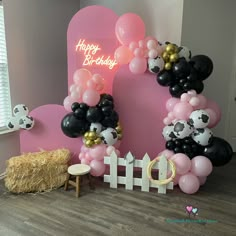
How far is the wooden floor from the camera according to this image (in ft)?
6.48

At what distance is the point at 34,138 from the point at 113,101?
1.04 meters

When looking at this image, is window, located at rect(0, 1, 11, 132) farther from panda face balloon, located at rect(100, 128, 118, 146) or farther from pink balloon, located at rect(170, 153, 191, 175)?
pink balloon, located at rect(170, 153, 191, 175)

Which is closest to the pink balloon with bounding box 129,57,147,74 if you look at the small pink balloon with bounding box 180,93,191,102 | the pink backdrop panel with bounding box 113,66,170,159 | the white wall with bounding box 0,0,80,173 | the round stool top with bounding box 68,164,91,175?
the pink backdrop panel with bounding box 113,66,170,159

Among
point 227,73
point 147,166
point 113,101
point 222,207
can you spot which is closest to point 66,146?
point 113,101

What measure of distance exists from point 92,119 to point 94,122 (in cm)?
7

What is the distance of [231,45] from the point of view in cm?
349

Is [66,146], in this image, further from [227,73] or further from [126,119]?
[227,73]

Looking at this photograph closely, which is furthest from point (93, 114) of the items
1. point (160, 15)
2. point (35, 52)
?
point (160, 15)

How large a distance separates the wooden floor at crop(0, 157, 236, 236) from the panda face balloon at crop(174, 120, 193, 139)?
66 cm

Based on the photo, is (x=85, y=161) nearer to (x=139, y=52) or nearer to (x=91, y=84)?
(x=91, y=84)

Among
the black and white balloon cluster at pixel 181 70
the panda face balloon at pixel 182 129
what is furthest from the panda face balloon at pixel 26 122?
the panda face balloon at pixel 182 129

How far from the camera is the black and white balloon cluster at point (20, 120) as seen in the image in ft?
8.89

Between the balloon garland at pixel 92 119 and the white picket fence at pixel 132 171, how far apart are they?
0.37 feet

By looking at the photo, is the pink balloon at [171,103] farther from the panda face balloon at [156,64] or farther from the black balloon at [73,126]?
the black balloon at [73,126]
